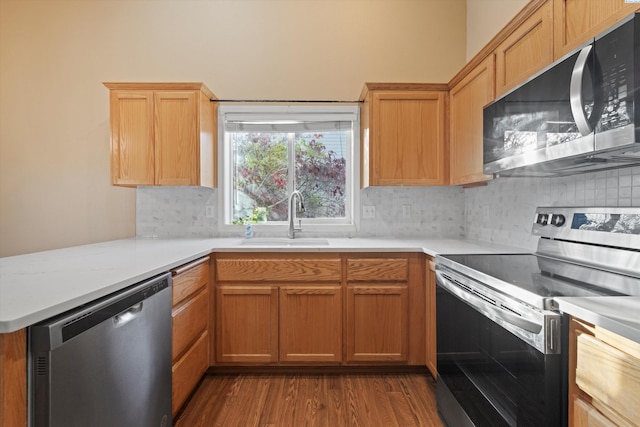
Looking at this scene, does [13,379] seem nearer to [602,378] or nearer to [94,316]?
[94,316]

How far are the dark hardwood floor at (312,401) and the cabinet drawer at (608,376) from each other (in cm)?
115

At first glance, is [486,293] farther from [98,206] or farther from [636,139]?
[98,206]

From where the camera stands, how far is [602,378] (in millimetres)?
809

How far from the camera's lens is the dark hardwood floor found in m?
1.82

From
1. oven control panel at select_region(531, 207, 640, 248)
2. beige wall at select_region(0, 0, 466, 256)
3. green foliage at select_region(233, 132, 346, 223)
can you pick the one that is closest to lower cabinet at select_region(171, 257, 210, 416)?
green foliage at select_region(233, 132, 346, 223)

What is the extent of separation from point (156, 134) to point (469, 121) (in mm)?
2210

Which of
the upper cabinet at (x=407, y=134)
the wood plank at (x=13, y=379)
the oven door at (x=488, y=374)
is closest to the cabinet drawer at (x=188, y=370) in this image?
the wood plank at (x=13, y=379)

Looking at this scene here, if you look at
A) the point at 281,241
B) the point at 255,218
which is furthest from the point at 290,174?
the point at 281,241

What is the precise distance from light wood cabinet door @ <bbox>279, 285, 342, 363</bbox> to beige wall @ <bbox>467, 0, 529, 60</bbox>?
2163 millimetres

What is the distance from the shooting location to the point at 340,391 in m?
2.12

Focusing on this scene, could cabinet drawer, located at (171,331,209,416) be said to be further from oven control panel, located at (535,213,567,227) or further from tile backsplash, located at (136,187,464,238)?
oven control panel, located at (535,213,567,227)

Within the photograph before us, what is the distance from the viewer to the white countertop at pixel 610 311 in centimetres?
74

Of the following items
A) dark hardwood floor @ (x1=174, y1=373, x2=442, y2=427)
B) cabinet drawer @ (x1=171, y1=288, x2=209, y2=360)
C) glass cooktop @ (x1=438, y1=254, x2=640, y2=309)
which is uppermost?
glass cooktop @ (x1=438, y1=254, x2=640, y2=309)

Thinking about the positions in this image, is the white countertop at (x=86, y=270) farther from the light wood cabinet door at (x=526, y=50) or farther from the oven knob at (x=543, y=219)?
the light wood cabinet door at (x=526, y=50)
